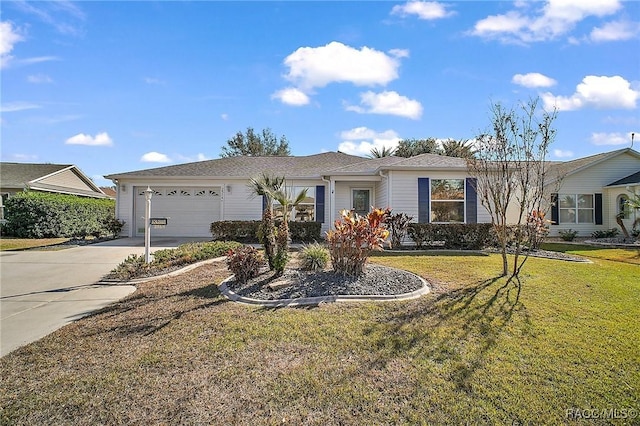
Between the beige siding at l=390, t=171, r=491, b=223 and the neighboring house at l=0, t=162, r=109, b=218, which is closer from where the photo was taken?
the beige siding at l=390, t=171, r=491, b=223

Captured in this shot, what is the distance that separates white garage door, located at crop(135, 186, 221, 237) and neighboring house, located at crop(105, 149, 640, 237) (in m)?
0.04

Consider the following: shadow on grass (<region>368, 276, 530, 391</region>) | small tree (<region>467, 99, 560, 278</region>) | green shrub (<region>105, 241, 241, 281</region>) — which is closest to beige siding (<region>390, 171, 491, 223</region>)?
small tree (<region>467, 99, 560, 278</region>)

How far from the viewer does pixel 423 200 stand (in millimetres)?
12773

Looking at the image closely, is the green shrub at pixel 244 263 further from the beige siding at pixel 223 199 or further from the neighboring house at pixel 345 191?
the beige siding at pixel 223 199

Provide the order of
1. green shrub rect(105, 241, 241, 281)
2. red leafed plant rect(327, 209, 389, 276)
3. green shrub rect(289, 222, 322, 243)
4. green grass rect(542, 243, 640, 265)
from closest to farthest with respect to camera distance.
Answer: red leafed plant rect(327, 209, 389, 276)
green shrub rect(105, 241, 241, 281)
green grass rect(542, 243, 640, 265)
green shrub rect(289, 222, 322, 243)

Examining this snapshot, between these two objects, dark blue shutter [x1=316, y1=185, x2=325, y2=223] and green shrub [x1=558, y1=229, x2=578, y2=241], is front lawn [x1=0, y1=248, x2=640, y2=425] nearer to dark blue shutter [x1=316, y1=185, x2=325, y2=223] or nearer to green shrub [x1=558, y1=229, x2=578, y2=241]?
dark blue shutter [x1=316, y1=185, x2=325, y2=223]

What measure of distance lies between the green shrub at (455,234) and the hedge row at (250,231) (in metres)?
4.08

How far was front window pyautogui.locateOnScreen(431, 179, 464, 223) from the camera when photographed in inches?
505

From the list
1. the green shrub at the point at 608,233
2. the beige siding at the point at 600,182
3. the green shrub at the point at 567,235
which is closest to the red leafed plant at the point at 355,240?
the green shrub at the point at 567,235

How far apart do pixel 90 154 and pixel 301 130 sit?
17694 millimetres

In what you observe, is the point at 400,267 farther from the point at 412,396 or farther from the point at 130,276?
the point at 130,276

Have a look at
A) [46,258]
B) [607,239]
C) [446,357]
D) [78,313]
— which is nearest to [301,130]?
[46,258]

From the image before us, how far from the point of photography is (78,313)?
195 inches

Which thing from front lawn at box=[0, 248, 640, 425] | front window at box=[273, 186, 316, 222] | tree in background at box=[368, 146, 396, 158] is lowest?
front lawn at box=[0, 248, 640, 425]
